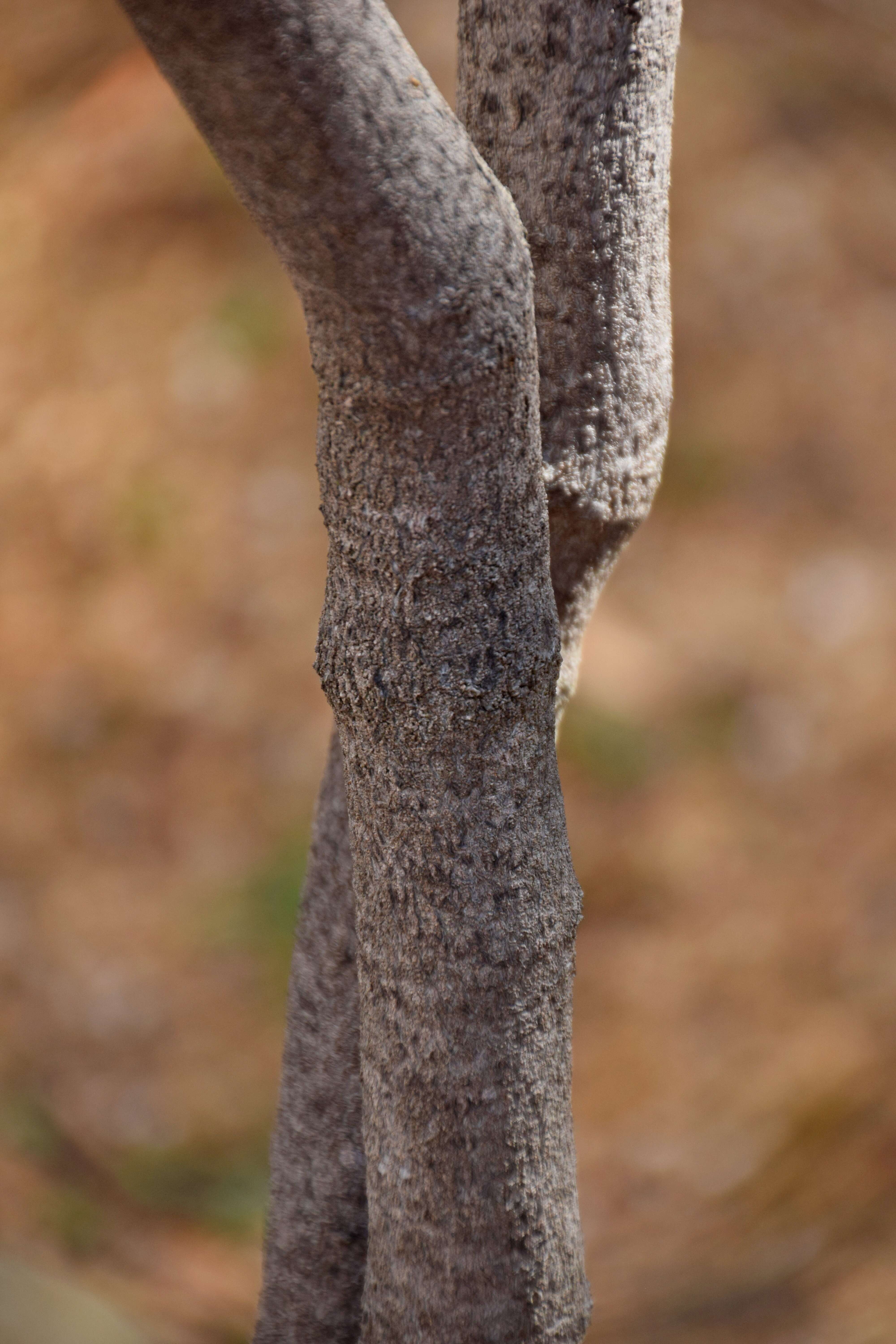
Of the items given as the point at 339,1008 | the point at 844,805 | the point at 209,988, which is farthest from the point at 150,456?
the point at 339,1008

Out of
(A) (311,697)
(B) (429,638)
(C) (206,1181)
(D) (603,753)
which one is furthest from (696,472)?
(B) (429,638)

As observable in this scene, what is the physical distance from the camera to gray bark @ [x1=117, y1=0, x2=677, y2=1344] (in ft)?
1.44

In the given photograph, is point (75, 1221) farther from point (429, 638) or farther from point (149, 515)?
point (429, 638)

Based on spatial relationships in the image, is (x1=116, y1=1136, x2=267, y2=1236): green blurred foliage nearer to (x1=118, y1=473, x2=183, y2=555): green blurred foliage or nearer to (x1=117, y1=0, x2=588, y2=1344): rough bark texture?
(x1=118, y1=473, x2=183, y2=555): green blurred foliage

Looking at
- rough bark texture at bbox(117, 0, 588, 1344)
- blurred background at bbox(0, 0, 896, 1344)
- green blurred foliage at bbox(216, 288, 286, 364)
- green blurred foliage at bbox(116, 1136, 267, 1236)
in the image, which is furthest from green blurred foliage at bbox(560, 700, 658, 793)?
rough bark texture at bbox(117, 0, 588, 1344)

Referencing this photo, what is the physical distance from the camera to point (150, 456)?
208cm

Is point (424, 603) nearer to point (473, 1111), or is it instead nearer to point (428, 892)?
point (428, 892)

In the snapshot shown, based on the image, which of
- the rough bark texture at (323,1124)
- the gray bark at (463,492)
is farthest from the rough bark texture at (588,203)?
the rough bark texture at (323,1124)

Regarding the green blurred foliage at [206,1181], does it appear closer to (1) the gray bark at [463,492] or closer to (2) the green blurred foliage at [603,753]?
(2) the green blurred foliage at [603,753]

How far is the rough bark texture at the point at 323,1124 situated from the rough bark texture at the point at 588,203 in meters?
0.23

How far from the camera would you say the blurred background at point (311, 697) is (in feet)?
5.49

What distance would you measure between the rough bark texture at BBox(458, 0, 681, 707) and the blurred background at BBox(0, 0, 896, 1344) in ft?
4.11

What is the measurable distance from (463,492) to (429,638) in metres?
0.07

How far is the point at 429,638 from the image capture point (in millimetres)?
522
